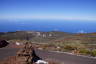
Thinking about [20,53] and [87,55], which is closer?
[20,53]

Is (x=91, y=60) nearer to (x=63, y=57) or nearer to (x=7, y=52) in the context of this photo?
(x=63, y=57)

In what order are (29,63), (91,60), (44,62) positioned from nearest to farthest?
(29,63) < (44,62) < (91,60)

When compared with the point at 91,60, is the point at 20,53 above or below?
above

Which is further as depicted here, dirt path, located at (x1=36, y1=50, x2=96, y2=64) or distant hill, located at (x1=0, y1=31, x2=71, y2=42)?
distant hill, located at (x1=0, y1=31, x2=71, y2=42)

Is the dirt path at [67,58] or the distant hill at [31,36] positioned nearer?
the dirt path at [67,58]

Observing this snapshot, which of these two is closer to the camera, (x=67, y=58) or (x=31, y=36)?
(x=67, y=58)

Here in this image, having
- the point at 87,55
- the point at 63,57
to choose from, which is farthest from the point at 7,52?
the point at 87,55

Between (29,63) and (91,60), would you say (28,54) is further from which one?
(91,60)

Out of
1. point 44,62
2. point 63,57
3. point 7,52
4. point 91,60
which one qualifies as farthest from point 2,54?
point 91,60

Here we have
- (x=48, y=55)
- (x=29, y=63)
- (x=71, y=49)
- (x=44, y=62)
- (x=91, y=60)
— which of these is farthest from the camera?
(x=71, y=49)
